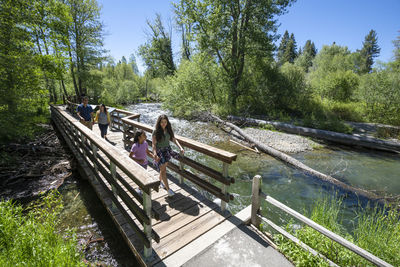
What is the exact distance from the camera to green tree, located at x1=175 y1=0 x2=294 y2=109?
1648 centimetres

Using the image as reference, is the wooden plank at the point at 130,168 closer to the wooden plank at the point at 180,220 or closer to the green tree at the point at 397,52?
the wooden plank at the point at 180,220

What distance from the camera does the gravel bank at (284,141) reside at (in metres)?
10.3

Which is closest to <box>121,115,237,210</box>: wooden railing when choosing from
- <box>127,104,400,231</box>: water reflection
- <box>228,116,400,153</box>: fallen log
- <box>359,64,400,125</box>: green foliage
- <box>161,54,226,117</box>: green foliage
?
<box>127,104,400,231</box>: water reflection

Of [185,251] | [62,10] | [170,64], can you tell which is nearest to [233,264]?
[185,251]

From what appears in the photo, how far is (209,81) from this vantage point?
19141mm

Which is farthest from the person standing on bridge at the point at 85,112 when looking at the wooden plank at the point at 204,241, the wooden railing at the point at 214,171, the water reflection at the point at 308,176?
the wooden plank at the point at 204,241

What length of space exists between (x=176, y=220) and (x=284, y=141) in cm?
1002

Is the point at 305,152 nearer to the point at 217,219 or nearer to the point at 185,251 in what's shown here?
the point at 217,219

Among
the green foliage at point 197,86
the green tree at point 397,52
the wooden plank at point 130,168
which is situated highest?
the green tree at point 397,52

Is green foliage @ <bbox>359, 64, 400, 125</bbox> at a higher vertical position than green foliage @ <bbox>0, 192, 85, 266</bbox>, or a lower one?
higher

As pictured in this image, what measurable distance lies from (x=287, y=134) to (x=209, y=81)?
392 inches

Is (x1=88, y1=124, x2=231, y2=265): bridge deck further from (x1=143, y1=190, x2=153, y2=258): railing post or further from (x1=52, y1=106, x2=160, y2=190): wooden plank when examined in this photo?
(x1=52, y1=106, x2=160, y2=190): wooden plank

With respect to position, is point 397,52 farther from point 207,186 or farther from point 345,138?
point 207,186

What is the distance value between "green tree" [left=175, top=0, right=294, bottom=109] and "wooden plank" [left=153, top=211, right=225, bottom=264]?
15.3m
